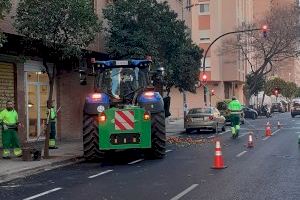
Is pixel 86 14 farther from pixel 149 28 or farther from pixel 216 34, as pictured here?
pixel 216 34

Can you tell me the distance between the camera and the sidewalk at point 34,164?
14160mm

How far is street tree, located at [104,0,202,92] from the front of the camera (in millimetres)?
26028

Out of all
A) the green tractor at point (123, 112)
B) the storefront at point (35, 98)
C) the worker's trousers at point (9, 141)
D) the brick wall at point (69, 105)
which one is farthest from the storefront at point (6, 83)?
the green tractor at point (123, 112)

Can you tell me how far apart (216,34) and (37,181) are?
55819 mm

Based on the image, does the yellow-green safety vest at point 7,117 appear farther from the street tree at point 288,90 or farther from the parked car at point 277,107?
the street tree at point 288,90

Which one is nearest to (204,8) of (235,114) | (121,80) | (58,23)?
(235,114)

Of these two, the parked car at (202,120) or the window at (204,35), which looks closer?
the parked car at (202,120)

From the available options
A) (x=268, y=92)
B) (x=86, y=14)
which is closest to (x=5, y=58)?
(x=86, y=14)

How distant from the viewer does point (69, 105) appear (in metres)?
26.4

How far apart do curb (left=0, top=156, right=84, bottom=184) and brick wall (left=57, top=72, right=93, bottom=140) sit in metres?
8.20

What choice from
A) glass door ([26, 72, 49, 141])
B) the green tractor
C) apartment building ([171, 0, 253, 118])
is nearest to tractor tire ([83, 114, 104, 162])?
the green tractor

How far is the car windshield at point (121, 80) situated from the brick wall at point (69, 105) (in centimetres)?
869

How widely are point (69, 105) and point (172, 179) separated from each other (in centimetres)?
1491

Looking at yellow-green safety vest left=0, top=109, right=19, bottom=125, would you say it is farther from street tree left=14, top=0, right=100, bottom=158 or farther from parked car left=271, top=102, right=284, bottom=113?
parked car left=271, top=102, right=284, bottom=113
